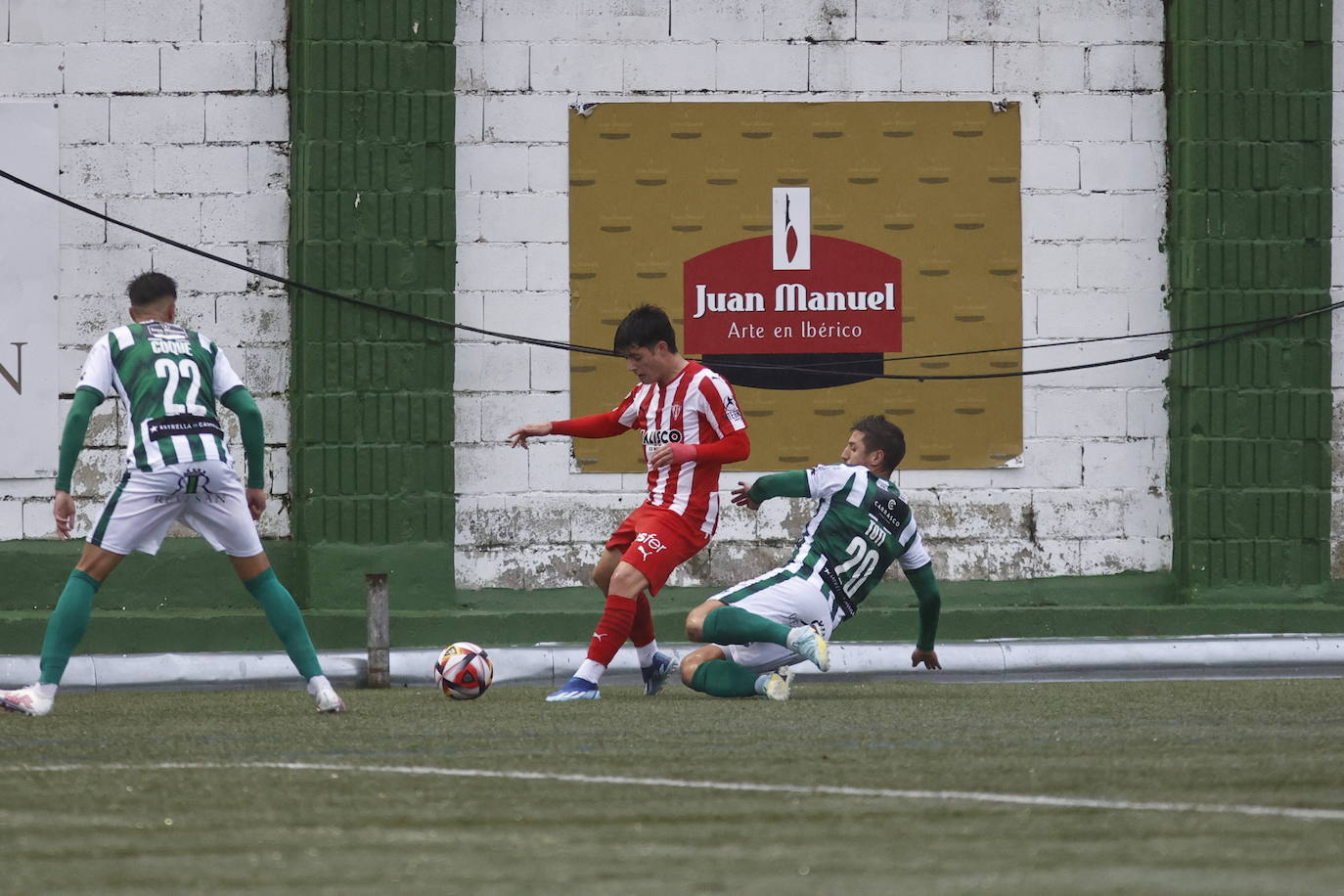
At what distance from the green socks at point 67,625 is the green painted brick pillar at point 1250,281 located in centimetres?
679

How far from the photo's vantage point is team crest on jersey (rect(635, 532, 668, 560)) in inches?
301

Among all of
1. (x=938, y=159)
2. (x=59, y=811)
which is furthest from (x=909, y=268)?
(x=59, y=811)

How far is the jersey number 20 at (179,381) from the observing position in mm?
6965

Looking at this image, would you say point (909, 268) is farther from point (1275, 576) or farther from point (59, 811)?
point (59, 811)

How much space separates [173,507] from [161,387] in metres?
0.44

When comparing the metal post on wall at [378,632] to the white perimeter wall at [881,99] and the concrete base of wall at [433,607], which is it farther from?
the white perimeter wall at [881,99]

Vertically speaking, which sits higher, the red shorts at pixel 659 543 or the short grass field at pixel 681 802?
the red shorts at pixel 659 543

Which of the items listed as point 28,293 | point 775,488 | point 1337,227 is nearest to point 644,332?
point 775,488

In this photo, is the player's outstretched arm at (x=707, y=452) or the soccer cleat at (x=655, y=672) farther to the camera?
the soccer cleat at (x=655, y=672)

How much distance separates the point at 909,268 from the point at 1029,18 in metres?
1.69

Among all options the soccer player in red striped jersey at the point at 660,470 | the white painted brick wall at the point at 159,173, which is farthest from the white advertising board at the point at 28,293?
the soccer player in red striped jersey at the point at 660,470

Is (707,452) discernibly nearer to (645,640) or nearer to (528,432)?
(528,432)

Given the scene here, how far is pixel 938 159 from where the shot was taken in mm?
11422

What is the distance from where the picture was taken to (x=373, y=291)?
35.9 feet
